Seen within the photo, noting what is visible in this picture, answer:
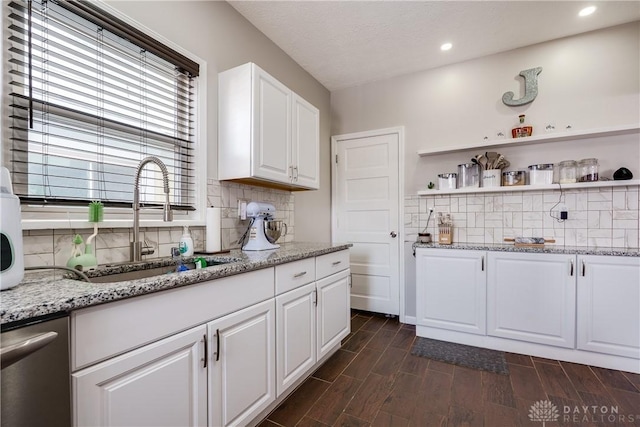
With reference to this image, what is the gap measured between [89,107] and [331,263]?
1722 millimetres

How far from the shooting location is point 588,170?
7.96ft

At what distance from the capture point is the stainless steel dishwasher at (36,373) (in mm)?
637

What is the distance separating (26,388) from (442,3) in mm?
2961

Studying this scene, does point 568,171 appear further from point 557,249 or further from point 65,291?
point 65,291

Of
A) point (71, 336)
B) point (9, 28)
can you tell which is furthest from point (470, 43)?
point (71, 336)

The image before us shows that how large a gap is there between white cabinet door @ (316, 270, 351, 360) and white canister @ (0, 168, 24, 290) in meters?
1.49

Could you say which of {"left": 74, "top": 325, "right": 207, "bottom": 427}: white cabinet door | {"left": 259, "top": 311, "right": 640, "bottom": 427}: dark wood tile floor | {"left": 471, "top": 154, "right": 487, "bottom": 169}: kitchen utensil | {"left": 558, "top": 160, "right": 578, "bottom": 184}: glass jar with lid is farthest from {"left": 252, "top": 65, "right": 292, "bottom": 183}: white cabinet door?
{"left": 558, "top": 160, "right": 578, "bottom": 184}: glass jar with lid

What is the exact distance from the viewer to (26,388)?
671 millimetres

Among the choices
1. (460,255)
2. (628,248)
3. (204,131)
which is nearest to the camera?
(204,131)

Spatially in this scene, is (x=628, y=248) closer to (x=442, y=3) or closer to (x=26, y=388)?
(x=442, y=3)

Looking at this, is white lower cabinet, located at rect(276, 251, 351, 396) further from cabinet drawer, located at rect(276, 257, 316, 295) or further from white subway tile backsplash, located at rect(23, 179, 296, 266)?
white subway tile backsplash, located at rect(23, 179, 296, 266)

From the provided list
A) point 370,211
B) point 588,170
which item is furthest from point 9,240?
point 588,170

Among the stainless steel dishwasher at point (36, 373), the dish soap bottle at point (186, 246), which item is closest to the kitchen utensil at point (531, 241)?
the dish soap bottle at point (186, 246)

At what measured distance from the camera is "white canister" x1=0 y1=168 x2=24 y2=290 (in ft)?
2.62
